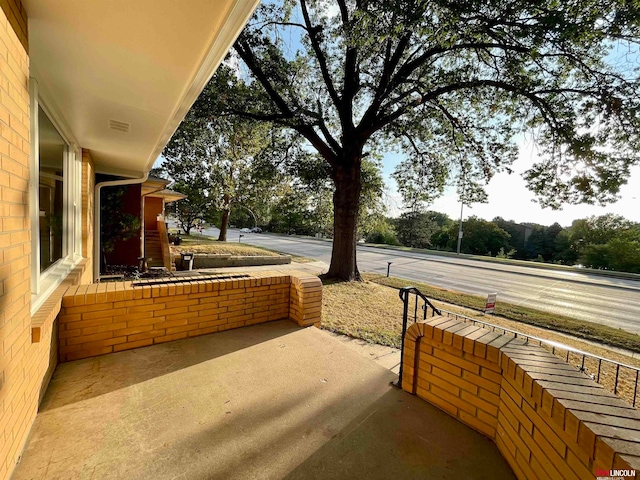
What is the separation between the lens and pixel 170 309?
3.17m

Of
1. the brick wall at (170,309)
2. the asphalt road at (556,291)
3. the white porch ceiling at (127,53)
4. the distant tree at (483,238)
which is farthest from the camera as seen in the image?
the distant tree at (483,238)

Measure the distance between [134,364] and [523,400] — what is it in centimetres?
311

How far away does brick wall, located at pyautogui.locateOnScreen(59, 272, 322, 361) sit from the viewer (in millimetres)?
2727

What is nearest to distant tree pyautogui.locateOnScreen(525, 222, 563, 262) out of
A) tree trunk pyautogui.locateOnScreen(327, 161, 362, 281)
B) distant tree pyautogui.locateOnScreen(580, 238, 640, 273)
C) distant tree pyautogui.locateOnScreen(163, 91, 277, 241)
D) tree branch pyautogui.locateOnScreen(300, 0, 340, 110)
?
distant tree pyautogui.locateOnScreen(580, 238, 640, 273)

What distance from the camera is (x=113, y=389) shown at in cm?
234

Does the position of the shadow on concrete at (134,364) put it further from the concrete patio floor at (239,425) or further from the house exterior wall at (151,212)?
the house exterior wall at (151,212)

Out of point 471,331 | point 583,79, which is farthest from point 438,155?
point 471,331

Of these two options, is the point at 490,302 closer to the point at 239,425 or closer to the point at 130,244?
the point at 239,425

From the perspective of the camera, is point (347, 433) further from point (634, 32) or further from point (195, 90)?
point (634, 32)

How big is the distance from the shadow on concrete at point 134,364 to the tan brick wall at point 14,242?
47 cm

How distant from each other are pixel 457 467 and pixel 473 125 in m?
9.58

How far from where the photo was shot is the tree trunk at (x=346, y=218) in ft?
31.6

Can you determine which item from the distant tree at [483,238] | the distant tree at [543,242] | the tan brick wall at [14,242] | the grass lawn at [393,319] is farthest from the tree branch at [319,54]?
the distant tree at [543,242]

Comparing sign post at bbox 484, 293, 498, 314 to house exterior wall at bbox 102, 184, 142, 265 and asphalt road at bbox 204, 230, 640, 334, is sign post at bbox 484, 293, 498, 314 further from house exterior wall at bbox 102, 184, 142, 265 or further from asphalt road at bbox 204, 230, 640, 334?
house exterior wall at bbox 102, 184, 142, 265
